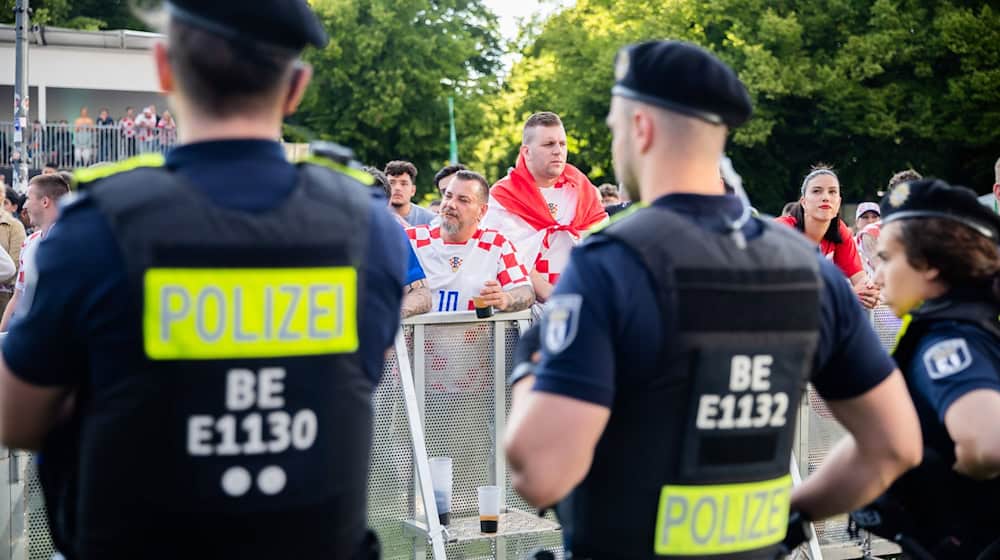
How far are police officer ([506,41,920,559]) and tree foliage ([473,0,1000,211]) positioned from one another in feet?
108

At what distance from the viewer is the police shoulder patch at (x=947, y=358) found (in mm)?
3389

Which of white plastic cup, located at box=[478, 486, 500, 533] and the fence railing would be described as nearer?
white plastic cup, located at box=[478, 486, 500, 533]

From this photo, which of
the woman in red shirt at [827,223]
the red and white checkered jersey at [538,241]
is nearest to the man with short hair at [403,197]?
the red and white checkered jersey at [538,241]

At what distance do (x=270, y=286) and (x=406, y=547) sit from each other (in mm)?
4378

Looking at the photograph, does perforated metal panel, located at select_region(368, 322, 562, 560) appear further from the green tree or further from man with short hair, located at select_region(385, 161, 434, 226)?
the green tree

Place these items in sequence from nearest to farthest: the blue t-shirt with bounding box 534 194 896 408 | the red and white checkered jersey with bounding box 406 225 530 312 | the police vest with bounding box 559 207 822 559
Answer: the blue t-shirt with bounding box 534 194 896 408 < the police vest with bounding box 559 207 822 559 < the red and white checkered jersey with bounding box 406 225 530 312

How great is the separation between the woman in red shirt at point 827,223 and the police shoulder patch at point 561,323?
6094mm

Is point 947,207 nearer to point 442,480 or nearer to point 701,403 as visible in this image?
point 701,403

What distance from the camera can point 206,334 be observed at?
240cm

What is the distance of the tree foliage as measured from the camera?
113ft

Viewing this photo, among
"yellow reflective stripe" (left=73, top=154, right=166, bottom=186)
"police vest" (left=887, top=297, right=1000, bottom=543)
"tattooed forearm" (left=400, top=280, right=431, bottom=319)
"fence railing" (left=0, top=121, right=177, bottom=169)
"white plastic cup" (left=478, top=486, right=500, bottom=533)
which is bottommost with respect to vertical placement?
"white plastic cup" (left=478, top=486, right=500, bottom=533)

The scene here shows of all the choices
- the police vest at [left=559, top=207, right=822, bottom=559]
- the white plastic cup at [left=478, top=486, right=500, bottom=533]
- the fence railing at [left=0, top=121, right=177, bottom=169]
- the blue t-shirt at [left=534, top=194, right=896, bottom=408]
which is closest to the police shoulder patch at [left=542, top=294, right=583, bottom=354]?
the blue t-shirt at [left=534, top=194, right=896, bottom=408]

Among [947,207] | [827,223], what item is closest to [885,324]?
[827,223]

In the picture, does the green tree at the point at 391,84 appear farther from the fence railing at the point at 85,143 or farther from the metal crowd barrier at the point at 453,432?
the metal crowd barrier at the point at 453,432
